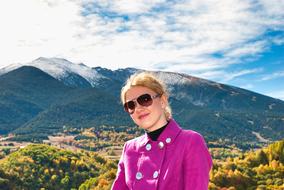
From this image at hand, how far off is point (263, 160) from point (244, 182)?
51.3 feet

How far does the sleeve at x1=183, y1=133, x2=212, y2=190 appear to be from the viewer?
4.90 metres

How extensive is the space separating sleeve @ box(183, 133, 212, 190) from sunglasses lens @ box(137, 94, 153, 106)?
0.84m

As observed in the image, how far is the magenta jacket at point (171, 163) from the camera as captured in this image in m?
4.96

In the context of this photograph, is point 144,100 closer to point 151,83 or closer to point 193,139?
point 151,83

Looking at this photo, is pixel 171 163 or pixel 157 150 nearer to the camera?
pixel 171 163

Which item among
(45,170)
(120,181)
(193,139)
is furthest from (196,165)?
(45,170)

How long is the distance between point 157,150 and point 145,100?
72cm

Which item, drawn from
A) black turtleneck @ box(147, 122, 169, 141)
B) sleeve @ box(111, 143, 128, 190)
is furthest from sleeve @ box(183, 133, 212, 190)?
sleeve @ box(111, 143, 128, 190)

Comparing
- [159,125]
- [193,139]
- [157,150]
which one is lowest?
[157,150]

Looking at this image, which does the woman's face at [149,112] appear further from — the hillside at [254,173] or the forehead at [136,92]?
the hillside at [254,173]

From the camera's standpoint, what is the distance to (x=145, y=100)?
5688 millimetres

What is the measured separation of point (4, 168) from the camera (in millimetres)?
95312

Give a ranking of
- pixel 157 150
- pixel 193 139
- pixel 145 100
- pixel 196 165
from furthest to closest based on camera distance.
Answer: pixel 145 100
pixel 157 150
pixel 193 139
pixel 196 165

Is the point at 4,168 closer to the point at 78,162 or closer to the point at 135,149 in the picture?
the point at 78,162
